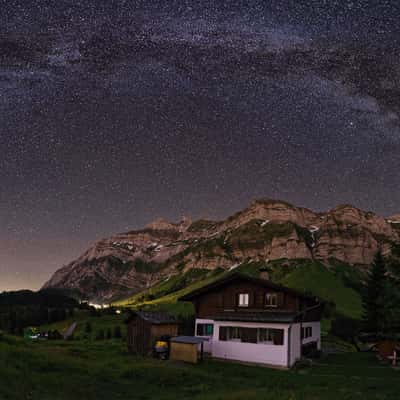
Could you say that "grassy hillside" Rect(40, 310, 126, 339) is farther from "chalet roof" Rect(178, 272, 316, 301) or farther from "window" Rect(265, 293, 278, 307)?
"window" Rect(265, 293, 278, 307)

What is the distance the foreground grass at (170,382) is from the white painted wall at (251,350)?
316 cm

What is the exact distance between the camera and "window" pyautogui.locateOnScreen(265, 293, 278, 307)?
145 feet

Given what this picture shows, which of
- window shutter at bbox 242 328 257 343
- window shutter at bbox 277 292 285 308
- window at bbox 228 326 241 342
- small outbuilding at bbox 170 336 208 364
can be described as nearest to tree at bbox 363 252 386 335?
window shutter at bbox 277 292 285 308

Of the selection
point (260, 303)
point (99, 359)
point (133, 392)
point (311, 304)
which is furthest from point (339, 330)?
point (133, 392)

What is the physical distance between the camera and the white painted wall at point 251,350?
3981 cm

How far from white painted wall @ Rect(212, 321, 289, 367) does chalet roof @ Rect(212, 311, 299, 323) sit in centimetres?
64

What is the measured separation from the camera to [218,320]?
4456cm

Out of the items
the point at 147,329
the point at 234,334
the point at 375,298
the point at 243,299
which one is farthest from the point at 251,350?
the point at 375,298

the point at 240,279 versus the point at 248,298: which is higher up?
the point at 240,279

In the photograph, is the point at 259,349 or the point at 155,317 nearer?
the point at 259,349

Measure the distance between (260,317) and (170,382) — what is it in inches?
609

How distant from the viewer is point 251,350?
137 feet

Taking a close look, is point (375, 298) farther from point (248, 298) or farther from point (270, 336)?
point (270, 336)

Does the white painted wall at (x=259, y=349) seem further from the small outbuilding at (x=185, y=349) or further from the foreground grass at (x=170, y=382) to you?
the foreground grass at (x=170, y=382)
